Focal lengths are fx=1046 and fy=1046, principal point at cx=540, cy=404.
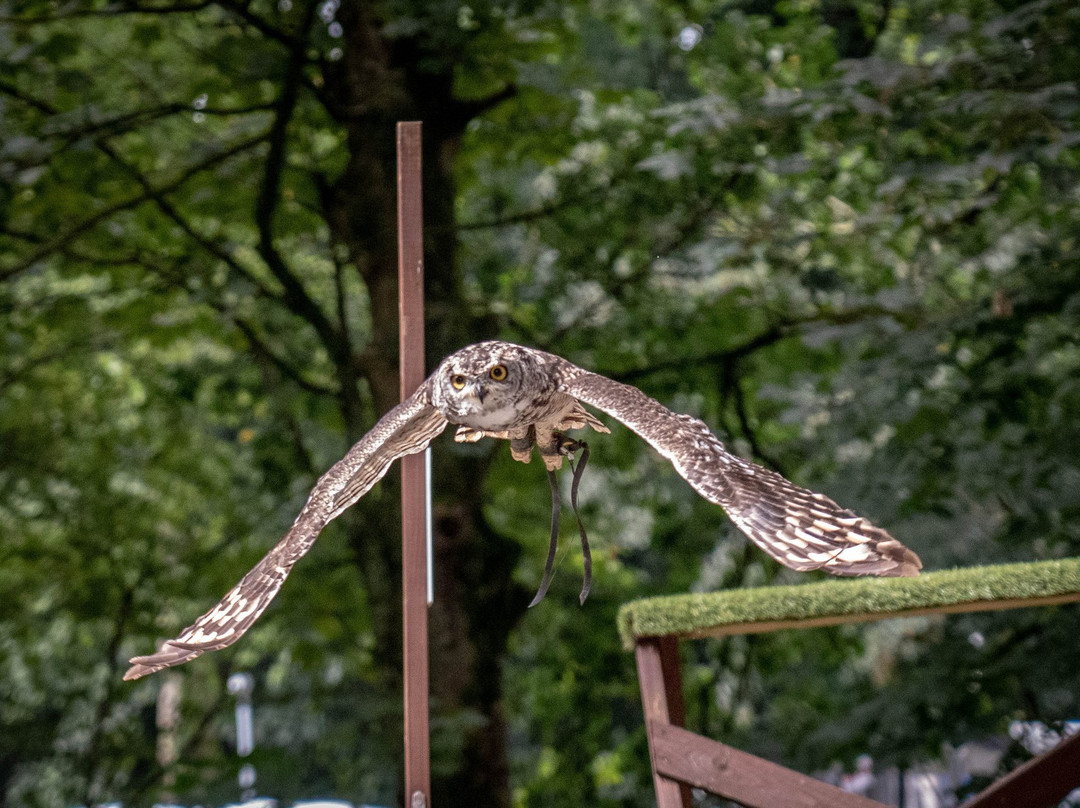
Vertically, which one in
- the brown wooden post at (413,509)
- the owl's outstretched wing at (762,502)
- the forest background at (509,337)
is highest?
the owl's outstretched wing at (762,502)

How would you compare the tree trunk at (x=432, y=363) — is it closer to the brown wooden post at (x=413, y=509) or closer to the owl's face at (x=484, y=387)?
the brown wooden post at (x=413, y=509)

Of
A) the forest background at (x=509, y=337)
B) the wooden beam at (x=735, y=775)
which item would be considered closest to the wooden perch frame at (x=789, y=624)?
the wooden beam at (x=735, y=775)

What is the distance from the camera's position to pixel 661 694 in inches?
90.7

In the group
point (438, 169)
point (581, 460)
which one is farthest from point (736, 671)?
point (581, 460)

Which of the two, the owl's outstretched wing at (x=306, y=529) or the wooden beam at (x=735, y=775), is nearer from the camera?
the owl's outstretched wing at (x=306, y=529)

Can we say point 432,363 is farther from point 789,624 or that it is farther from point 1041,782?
point 1041,782

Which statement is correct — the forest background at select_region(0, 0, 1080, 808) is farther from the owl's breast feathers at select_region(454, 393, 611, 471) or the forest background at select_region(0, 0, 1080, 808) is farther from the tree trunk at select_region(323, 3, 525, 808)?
the owl's breast feathers at select_region(454, 393, 611, 471)

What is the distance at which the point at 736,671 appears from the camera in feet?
15.0

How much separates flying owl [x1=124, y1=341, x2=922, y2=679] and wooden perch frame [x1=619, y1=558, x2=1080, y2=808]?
799mm

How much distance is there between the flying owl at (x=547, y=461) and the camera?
118cm

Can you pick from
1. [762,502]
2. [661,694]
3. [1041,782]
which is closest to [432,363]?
[661,694]

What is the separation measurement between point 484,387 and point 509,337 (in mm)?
2798

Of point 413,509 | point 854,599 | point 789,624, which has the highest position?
point 413,509

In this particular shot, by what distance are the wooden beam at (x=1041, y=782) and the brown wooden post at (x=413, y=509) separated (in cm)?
122
